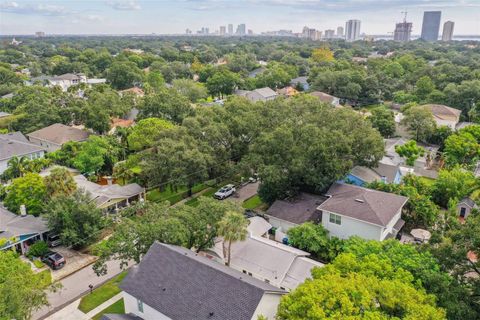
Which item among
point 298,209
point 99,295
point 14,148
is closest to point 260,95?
point 14,148

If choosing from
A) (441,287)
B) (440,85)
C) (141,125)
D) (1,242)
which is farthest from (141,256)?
(440,85)

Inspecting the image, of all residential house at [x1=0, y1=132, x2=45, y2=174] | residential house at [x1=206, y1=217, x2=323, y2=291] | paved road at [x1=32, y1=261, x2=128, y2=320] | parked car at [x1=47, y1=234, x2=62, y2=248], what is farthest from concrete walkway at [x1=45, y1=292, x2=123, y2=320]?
residential house at [x1=0, y1=132, x2=45, y2=174]

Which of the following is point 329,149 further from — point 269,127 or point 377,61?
point 377,61

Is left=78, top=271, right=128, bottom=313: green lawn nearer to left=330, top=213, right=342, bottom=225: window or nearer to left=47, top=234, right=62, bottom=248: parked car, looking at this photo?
left=47, top=234, right=62, bottom=248: parked car

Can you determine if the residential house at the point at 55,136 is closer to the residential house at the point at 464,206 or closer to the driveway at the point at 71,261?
the driveway at the point at 71,261

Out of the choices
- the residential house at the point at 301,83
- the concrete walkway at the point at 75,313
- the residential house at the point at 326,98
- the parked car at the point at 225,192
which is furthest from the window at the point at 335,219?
the residential house at the point at 301,83

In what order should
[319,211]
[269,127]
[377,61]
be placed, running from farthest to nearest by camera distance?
[377,61] → [269,127] → [319,211]

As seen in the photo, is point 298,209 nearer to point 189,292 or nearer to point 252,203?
point 252,203
